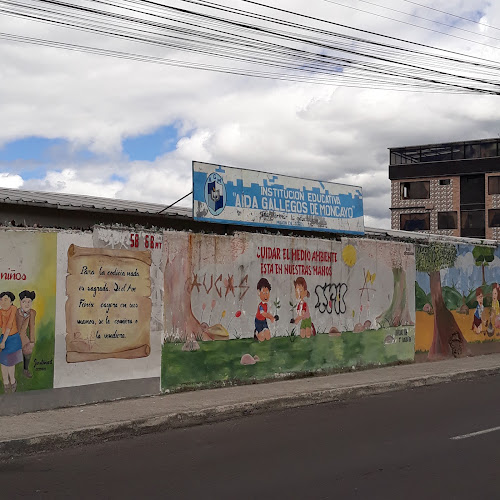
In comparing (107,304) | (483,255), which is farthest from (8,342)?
(483,255)

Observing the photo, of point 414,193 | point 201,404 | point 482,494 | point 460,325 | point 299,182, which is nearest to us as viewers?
point 482,494

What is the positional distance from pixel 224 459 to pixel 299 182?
7.65 m

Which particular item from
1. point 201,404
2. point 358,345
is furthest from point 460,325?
point 201,404

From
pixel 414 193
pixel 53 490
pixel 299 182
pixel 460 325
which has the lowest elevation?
pixel 53 490

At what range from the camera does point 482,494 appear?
19.0 ft

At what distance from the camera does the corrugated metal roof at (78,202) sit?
11.5 metres

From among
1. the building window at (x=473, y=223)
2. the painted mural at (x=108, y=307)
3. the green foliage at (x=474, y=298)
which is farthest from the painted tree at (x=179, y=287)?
the building window at (x=473, y=223)

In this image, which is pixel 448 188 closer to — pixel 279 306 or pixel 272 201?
pixel 272 201

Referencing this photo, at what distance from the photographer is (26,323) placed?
9586mm

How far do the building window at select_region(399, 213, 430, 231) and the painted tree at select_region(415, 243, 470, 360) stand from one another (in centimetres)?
5359

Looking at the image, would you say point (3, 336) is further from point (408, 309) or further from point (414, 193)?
point (414, 193)

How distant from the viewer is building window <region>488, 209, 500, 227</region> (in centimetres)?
6731

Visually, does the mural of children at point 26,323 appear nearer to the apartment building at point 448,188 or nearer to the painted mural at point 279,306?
the painted mural at point 279,306

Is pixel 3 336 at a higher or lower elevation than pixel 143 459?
higher
